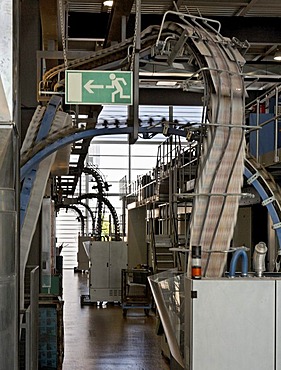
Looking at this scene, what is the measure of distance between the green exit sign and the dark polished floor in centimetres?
416

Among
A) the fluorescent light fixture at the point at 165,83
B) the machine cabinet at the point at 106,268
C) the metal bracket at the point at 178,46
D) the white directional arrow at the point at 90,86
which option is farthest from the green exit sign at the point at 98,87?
the machine cabinet at the point at 106,268

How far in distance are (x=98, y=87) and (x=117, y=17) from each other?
5.08 feet

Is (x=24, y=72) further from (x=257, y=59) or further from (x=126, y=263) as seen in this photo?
(x=126, y=263)

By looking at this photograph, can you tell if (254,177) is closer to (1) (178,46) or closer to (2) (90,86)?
(1) (178,46)

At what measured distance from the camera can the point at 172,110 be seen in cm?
2223

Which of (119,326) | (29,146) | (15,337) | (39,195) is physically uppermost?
(29,146)

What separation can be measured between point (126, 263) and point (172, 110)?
26.6 ft

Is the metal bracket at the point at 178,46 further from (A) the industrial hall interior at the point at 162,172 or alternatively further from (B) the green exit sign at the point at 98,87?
(B) the green exit sign at the point at 98,87

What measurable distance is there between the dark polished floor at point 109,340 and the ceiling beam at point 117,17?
12.8 feet

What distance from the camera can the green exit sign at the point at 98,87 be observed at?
521 cm

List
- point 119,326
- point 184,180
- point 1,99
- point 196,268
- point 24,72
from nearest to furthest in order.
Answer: point 1,99 < point 196,268 < point 24,72 < point 184,180 < point 119,326

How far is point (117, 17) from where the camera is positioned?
6527mm

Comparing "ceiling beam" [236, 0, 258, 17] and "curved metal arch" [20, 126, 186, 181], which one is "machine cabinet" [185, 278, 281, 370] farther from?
"ceiling beam" [236, 0, 258, 17]

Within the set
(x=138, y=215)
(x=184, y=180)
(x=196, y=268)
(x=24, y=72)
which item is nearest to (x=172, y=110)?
(x=138, y=215)
